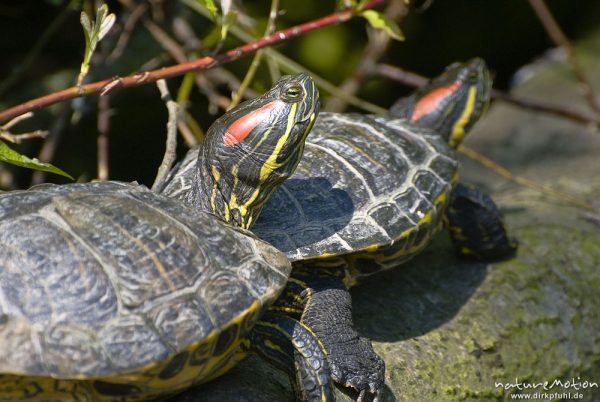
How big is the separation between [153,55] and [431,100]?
1.76 metres

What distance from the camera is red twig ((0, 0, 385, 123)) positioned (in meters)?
2.24

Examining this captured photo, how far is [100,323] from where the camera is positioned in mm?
1644

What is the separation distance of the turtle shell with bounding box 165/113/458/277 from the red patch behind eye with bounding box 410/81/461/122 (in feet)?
1.54

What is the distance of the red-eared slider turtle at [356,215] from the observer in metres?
2.26

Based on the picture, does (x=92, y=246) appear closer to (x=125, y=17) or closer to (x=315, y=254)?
(x=315, y=254)

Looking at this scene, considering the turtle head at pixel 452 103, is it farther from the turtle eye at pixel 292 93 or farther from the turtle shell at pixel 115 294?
the turtle shell at pixel 115 294

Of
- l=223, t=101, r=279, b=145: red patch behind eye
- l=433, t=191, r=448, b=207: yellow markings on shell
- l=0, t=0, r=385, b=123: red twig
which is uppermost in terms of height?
l=0, t=0, r=385, b=123: red twig

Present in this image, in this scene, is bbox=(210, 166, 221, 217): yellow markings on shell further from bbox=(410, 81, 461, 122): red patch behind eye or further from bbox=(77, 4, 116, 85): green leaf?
bbox=(410, 81, 461, 122): red patch behind eye

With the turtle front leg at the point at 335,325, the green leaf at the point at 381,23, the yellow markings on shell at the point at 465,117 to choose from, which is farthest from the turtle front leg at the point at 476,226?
the turtle front leg at the point at 335,325

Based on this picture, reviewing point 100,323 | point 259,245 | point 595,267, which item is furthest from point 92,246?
point 595,267

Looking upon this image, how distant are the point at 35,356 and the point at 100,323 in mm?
156

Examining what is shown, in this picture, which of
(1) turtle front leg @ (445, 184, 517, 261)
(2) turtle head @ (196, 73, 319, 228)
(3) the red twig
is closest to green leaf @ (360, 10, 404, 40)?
(3) the red twig

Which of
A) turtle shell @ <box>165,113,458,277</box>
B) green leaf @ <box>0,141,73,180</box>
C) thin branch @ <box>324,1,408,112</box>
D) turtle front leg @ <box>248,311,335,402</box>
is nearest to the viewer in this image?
turtle front leg @ <box>248,311,335,402</box>

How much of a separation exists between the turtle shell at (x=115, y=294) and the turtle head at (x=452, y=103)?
5.77 feet
